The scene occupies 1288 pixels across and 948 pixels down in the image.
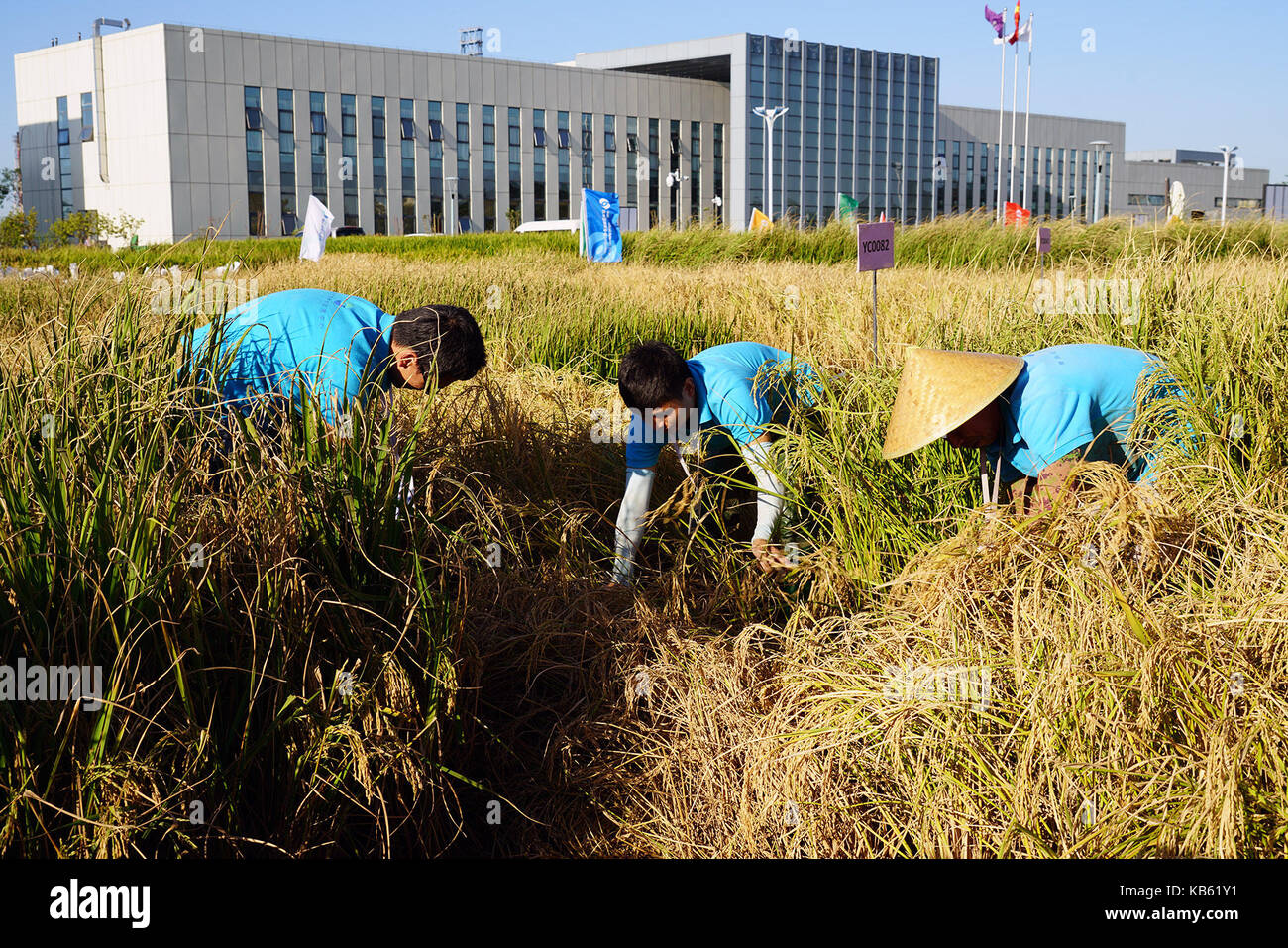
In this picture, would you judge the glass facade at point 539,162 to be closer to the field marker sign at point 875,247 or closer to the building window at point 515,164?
the building window at point 515,164

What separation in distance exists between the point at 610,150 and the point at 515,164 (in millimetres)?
5251

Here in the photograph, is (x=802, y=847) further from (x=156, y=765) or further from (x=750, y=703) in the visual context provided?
(x=156, y=765)

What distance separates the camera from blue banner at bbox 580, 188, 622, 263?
14398 millimetres

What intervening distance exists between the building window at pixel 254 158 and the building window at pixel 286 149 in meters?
0.67

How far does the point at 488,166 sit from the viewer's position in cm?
4784

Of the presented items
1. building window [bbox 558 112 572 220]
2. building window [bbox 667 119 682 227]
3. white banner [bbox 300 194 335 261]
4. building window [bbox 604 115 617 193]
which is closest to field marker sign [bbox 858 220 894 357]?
white banner [bbox 300 194 335 261]

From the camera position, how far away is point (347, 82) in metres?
43.6

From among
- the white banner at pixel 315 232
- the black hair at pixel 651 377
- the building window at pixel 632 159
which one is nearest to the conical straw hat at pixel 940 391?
the black hair at pixel 651 377

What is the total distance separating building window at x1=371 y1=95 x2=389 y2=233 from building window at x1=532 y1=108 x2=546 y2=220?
6946mm

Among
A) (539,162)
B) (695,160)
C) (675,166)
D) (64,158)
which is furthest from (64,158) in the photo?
(695,160)

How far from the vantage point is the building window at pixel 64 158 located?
4238 centimetres

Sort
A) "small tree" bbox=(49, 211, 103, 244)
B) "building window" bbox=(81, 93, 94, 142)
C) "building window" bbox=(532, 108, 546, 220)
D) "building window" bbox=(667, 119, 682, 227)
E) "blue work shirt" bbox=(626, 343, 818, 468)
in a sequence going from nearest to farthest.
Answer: "blue work shirt" bbox=(626, 343, 818, 468), "small tree" bbox=(49, 211, 103, 244), "building window" bbox=(81, 93, 94, 142), "building window" bbox=(532, 108, 546, 220), "building window" bbox=(667, 119, 682, 227)

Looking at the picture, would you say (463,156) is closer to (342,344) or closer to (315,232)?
(315,232)

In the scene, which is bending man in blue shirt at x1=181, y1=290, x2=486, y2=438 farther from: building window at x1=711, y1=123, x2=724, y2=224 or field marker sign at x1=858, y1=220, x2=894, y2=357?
building window at x1=711, y1=123, x2=724, y2=224
